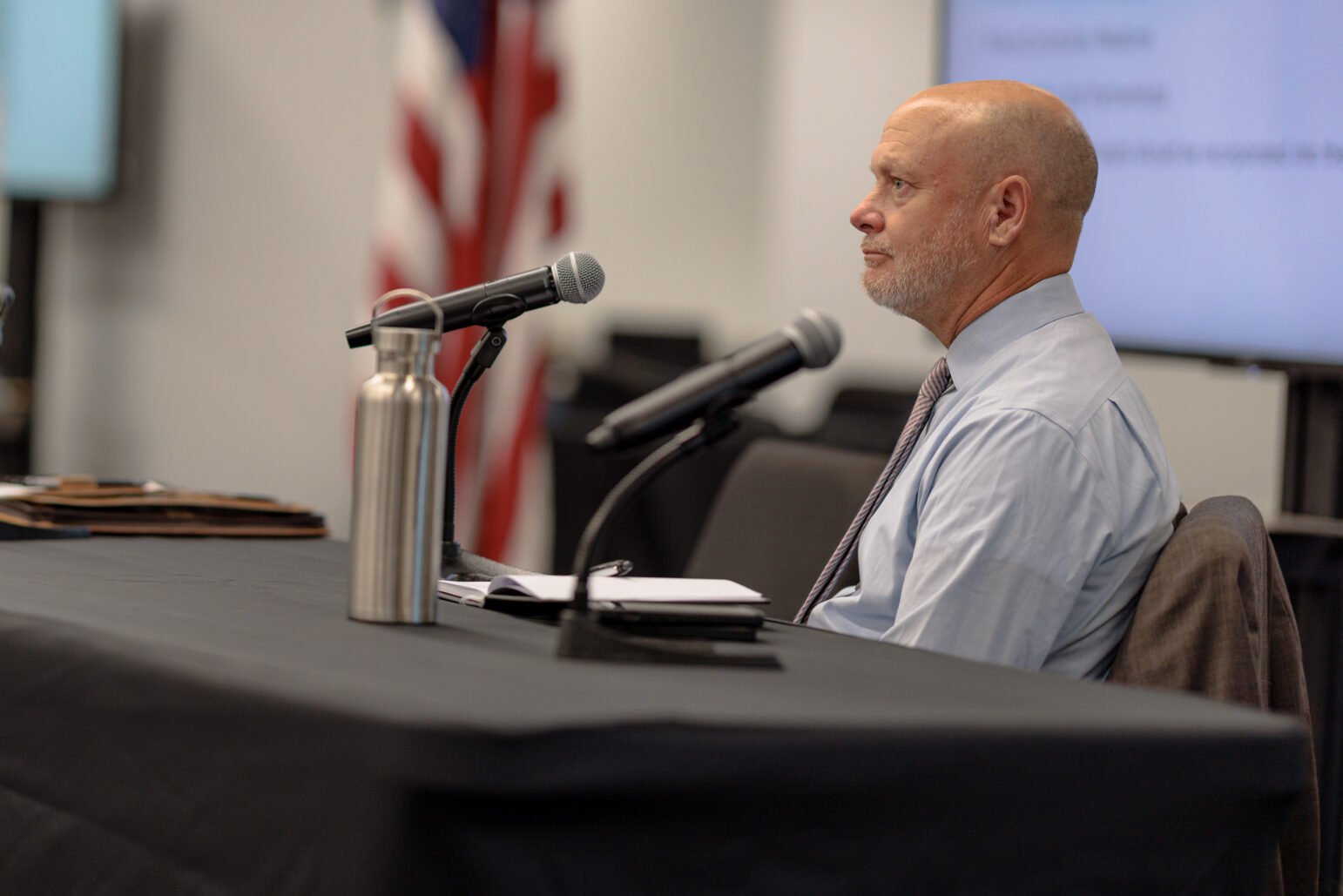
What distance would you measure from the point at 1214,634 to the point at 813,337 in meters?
0.40

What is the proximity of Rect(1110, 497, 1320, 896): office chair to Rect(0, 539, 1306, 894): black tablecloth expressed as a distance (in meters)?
0.26

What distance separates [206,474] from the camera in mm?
5734

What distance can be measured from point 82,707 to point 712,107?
4.43 meters

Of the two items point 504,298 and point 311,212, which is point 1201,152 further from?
point 311,212

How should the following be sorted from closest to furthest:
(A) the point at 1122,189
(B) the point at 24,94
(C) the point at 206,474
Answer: (A) the point at 1122,189, (B) the point at 24,94, (C) the point at 206,474

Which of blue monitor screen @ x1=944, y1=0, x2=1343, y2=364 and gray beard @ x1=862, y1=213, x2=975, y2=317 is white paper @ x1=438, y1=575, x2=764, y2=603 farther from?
blue monitor screen @ x1=944, y1=0, x2=1343, y2=364

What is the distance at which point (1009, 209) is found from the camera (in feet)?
5.74

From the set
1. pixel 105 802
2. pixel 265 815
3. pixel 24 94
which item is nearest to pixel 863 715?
pixel 265 815

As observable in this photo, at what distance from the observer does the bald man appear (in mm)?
1424

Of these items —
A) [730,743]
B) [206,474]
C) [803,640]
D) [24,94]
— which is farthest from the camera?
[206,474]

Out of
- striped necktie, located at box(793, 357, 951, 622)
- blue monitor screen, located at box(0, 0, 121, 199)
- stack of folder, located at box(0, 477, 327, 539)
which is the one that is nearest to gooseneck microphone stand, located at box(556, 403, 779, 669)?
striped necktie, located at box(793, 357, 951, 622)

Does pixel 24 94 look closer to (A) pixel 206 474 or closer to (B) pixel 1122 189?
(A) pixel 206 474

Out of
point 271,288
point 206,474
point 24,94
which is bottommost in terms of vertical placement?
point 206,474

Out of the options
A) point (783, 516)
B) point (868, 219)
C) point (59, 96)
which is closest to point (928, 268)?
point (868, 219)
